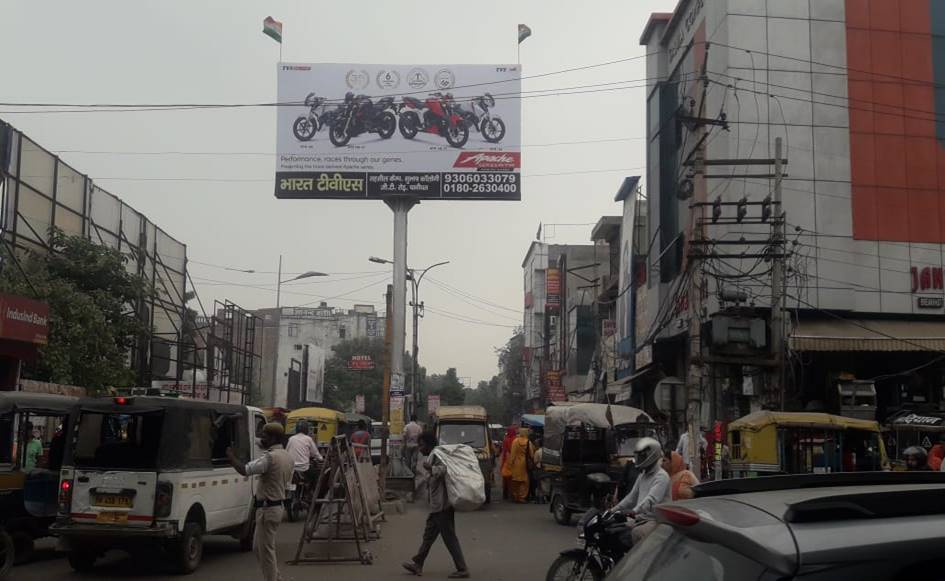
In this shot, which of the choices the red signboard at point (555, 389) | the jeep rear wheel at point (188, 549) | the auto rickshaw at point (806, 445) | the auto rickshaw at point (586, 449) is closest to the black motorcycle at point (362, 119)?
the auto rickshaw at point (586, 449)

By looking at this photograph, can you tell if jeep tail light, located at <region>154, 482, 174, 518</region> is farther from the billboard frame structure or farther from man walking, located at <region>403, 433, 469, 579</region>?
the billboard frame structure

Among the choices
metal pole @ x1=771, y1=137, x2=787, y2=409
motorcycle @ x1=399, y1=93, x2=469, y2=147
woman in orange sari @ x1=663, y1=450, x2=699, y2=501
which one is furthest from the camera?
motorcycle @ x1=399, y1=93, x2=469, y2=147

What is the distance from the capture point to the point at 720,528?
106 inches

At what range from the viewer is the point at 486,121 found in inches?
1249

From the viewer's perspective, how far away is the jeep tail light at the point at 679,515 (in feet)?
9.66

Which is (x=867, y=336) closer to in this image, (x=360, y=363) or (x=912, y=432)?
(x=912, y=432)

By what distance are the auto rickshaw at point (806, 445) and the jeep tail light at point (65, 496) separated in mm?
10488

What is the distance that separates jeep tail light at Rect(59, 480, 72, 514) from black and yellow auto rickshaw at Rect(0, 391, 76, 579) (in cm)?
64

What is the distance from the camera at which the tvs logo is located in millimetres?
31719

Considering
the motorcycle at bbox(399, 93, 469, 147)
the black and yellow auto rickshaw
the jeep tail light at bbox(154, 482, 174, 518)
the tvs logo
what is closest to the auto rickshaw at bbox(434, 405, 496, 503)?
the tvs logo

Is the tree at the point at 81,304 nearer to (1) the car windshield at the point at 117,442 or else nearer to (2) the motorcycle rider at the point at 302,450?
(2) the motorcycle rider at the point at 302,450

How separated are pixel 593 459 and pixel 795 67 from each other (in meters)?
14.0

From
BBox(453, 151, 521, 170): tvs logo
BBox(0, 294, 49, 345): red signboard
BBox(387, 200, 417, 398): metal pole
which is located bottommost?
BBox(0, 294, 49, 345): red signboard

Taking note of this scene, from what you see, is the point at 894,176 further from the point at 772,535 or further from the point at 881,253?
the point at 772,535
